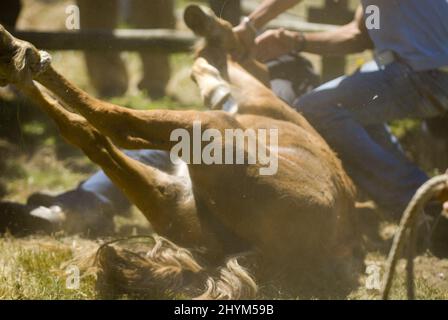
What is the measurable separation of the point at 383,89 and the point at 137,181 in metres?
1.57

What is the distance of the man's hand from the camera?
412 centimetres

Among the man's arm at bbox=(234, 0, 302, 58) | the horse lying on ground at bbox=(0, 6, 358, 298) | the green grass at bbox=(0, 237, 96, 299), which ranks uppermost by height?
the man's arm at bbox=(234, 0, 302, 58)

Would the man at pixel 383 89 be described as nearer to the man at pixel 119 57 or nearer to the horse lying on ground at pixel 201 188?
the horse lying on ground at pixel 201 188

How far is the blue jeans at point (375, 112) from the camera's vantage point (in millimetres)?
3855

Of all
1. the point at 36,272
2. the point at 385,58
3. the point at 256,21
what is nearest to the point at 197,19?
the point at 256,21

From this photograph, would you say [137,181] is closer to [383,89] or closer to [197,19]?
[197,19]

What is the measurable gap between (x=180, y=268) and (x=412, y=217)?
1.18 metres

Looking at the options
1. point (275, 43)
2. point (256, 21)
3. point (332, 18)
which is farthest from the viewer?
point (332, 18)

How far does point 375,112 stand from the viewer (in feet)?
13.0

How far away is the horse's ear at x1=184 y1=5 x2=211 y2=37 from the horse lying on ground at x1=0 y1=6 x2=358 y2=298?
0.73 m

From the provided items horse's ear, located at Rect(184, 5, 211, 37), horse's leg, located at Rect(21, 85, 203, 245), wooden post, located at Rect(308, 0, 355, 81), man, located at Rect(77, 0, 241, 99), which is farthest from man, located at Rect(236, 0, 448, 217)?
man, located at Rect(77, 0, 241, 99)

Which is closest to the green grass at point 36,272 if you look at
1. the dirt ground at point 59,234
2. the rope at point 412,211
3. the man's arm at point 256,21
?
the dirt ground at point 59,234

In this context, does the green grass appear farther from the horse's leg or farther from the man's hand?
the man's hand
